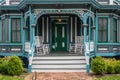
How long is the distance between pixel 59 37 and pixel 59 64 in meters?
5.05

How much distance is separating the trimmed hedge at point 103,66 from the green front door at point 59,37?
6.43 metres

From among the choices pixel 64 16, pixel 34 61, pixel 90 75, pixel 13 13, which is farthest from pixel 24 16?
pixel 90 75

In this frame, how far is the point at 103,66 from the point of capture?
1697 centimetres

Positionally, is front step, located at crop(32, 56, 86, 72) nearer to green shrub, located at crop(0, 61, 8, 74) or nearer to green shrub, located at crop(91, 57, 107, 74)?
green shrub, located at crop(91, 57, 107, 74)

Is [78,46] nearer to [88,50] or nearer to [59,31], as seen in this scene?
[59,31]

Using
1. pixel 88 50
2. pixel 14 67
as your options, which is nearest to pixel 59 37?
pixel 88 50

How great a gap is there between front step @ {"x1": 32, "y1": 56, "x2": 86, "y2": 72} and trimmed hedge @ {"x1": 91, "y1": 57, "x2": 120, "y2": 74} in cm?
152

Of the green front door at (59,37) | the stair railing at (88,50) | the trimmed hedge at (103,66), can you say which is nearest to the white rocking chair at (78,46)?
the green front door at (59,37)

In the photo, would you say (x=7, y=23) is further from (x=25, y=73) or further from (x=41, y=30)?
(x=25, y=73)

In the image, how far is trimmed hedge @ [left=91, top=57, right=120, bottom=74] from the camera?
1694 centimetres

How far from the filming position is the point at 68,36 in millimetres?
23422

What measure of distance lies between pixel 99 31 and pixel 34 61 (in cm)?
662

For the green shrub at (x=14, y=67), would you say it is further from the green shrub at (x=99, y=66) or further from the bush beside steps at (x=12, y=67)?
the green shrub at (x=99, y=66)

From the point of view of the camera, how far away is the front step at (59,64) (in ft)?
60.8
